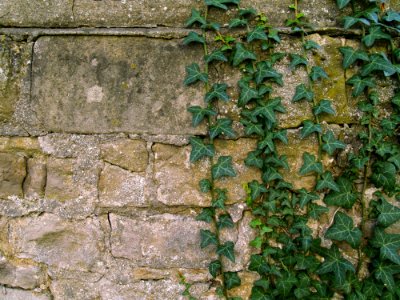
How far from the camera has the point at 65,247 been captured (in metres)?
1.76

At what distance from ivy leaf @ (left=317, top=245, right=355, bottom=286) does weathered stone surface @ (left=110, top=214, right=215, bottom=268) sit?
0.42m

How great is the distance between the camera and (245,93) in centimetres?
161

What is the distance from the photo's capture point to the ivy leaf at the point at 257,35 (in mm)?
1604

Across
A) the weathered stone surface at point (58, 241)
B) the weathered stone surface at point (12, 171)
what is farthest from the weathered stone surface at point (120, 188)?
the weathered stone surface at point (12, 171)

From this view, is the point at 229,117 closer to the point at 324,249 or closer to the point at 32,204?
the point at 324,249

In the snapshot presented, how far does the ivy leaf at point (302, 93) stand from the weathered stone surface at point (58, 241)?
92 centimetres

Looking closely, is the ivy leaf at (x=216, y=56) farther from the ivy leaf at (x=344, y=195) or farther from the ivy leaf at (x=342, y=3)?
the ivy leaf at (x=344, y=195)

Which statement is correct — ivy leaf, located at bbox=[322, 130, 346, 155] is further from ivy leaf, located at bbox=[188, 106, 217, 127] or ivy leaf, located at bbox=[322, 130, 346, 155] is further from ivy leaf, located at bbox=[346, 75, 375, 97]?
ivy leaf, located at bbox=[188, 106, 217, 127]

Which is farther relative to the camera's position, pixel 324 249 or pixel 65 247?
pixel 65 247

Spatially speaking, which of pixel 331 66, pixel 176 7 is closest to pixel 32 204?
pixel 176 7

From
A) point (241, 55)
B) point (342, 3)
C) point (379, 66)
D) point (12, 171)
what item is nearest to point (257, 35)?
point (241, 55)

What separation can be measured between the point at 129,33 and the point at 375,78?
957 mm

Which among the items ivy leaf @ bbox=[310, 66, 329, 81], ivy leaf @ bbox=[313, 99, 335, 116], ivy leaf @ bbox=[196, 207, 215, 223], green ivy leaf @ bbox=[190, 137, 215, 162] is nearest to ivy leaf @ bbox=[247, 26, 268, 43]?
ivy leaf @ bbox=[310, 66, 329, 81]

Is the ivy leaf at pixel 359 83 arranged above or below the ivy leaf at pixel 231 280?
above
